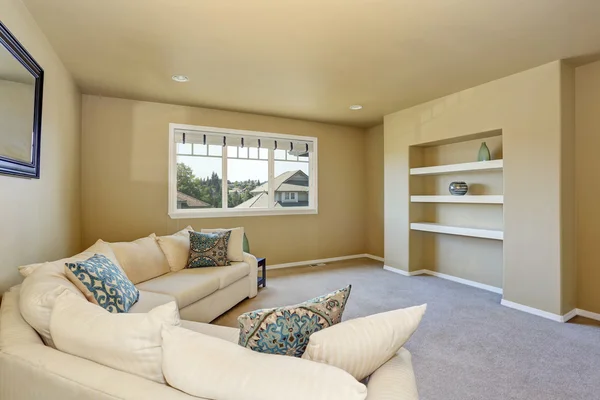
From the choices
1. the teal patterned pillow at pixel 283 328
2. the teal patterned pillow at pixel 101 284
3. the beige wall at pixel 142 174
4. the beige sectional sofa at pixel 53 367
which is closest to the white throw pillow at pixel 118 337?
the beige sectional sofa at pixel 53 367

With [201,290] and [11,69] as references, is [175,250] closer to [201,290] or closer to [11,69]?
[201,290]

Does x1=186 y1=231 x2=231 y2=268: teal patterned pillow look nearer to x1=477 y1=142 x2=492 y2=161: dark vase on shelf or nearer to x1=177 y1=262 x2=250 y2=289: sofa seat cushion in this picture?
→ x1=177 y1=262 x2=250 y2=289: sofa seat cushion

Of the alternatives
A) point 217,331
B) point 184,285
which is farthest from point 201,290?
point 217,331

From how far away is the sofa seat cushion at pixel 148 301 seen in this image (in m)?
2.20

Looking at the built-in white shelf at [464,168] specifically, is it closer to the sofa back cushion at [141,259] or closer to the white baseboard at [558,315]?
the white baseboard at [558,315]

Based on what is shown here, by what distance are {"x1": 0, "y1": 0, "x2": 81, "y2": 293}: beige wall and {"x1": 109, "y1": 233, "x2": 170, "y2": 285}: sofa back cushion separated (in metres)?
0.58

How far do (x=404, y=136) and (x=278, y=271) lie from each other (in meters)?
2.82

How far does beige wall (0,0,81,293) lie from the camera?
80.4 inches

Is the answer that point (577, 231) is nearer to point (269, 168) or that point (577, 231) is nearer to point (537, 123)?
point (537, 123)

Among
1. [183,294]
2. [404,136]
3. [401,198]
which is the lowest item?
[183,294]

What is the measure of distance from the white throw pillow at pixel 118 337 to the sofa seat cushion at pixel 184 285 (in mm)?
1472

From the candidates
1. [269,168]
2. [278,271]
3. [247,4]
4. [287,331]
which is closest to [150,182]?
[269,168]

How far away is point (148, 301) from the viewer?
2357 millimetres

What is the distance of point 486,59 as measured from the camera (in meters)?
3.05
